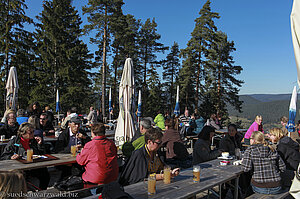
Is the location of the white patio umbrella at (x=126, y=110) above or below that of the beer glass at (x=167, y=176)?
above

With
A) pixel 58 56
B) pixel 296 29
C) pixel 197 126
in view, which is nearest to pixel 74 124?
pixel 296 29

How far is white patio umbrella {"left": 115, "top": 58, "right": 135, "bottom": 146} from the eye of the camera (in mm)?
5742

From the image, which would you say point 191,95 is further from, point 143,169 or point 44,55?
point 143,169

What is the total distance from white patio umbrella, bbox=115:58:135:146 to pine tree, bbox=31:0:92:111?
16080mm

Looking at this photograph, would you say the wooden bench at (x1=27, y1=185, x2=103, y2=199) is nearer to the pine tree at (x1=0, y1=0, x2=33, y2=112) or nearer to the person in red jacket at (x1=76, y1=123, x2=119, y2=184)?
the person in red jacket at (x1=76, y1=123, x2=119, y2=184)

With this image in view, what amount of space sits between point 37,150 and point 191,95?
25580mm

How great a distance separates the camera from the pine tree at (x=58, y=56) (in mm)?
20672

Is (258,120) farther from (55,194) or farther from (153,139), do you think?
(55,194)

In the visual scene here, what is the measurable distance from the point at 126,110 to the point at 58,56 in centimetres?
1797

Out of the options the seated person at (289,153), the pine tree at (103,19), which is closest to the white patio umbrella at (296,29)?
the seated person at (289,153)

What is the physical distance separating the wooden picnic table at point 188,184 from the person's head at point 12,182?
1.18 m

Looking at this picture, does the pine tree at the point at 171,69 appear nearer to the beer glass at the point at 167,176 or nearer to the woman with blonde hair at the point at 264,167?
the woman with blonde hair at the point at 264,167

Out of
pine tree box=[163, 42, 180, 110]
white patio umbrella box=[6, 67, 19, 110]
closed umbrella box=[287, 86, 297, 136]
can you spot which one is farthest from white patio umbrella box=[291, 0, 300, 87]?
pine tree box=[163, 42, 180, 110]

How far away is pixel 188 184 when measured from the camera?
279 cm
